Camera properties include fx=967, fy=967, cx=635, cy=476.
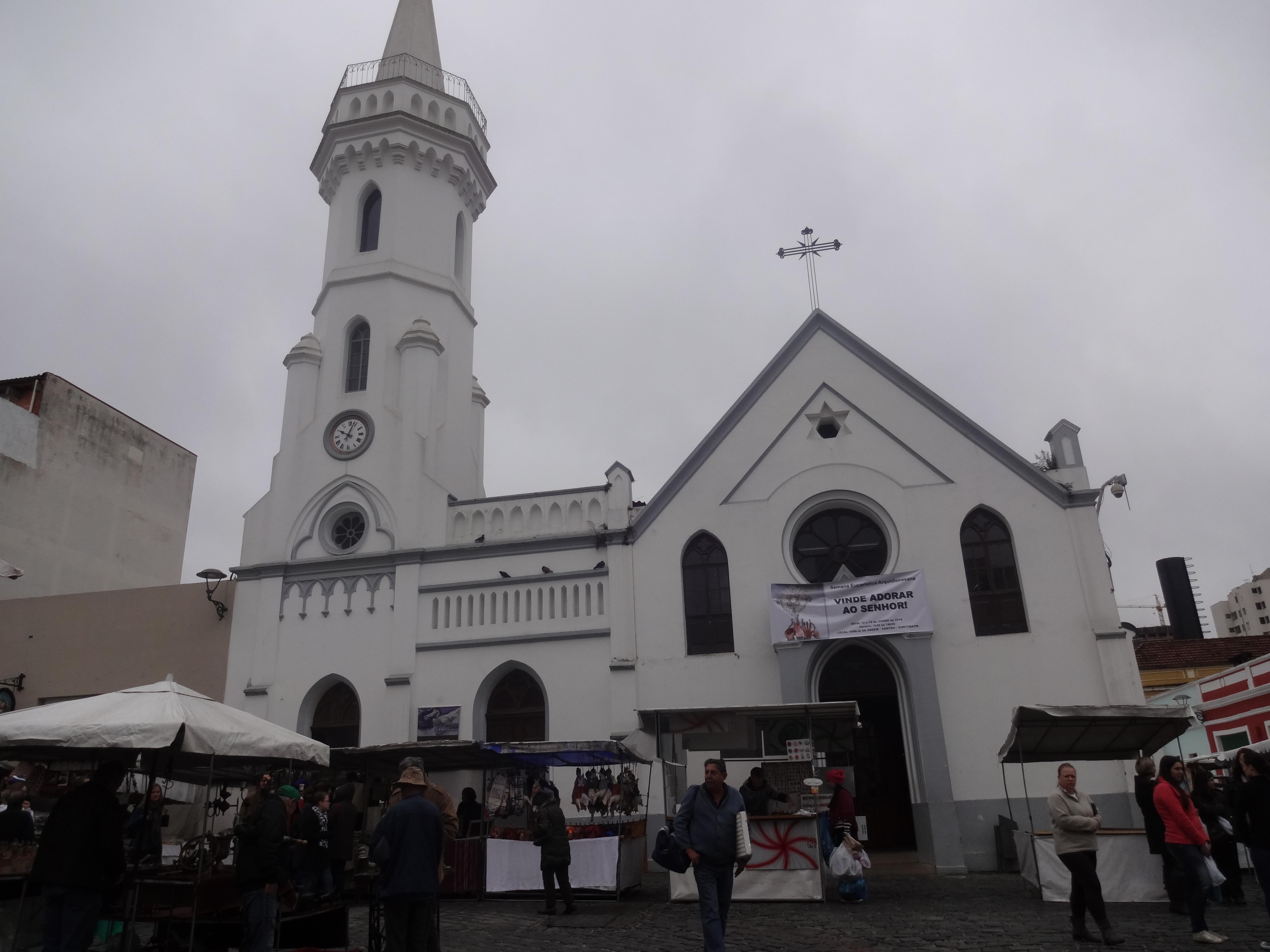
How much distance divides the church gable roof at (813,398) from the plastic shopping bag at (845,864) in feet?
29.5

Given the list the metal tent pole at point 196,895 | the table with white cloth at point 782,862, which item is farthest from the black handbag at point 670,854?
the table with white cloth at point 782,862

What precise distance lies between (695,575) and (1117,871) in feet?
31.6

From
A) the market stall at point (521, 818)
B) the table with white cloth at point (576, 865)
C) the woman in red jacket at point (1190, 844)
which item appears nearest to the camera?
the woman in red jacket at point (1190, 844)

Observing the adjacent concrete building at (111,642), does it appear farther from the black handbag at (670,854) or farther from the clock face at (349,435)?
the black handbag at (670,854)

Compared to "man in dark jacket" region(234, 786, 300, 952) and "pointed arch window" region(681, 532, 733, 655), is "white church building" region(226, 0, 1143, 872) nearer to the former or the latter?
"pointed arch window" region(681, 532, 733, 655)

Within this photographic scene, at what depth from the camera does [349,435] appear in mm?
23859

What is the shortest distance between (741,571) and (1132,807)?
8.26 meters

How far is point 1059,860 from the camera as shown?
1240 centimetres

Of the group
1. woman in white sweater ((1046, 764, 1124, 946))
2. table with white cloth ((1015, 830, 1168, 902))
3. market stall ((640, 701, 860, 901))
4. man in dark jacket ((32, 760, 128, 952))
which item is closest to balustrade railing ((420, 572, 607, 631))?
market stall ((640, 701, 860, 901))

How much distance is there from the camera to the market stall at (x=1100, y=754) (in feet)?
42.1

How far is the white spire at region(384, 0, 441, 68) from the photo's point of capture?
2880 centimetres

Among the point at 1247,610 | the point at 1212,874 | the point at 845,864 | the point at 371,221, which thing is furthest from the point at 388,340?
the point at 1247,610

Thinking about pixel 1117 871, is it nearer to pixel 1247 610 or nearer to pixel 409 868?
pixel 409 868

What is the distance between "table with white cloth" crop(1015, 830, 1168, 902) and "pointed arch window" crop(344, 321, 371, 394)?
1844cm
